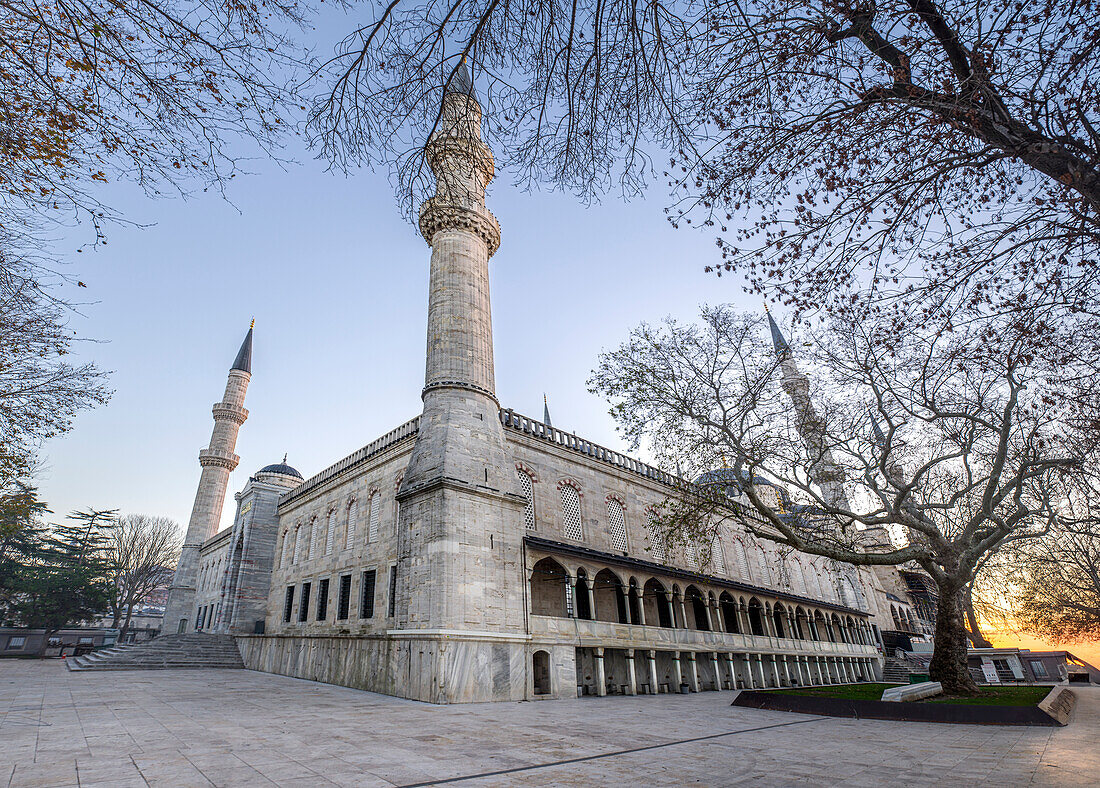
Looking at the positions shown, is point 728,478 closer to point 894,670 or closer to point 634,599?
point 634,599

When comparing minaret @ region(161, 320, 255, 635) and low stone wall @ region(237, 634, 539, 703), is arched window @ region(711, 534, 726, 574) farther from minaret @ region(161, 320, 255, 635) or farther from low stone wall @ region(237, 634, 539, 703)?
minaret @ region(161, 320, 255, 635)

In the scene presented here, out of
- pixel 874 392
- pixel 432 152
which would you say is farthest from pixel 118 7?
pixel 874 392

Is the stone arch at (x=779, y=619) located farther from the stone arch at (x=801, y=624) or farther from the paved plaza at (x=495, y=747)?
the paved plaza at (x=495, y=747)

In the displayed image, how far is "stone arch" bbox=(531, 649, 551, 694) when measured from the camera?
14.5 meters

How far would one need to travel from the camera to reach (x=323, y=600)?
68.9 ft

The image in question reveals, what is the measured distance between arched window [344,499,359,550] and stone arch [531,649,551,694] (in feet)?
30.2

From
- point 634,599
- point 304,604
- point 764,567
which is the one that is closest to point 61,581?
point 304,604

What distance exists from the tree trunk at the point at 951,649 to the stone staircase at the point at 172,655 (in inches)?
1067

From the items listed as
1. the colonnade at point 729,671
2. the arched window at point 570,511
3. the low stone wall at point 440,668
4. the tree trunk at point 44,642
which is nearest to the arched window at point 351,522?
the low stone wall at point 440,668

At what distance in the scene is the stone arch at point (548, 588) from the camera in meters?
17.2

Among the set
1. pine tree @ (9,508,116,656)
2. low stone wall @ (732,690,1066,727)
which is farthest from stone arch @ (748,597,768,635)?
pine tree @ (9,508,116,656)

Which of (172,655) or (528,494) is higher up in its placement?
(528,494)

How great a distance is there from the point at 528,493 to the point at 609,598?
5.19 metres

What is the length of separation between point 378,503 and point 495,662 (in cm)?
870
